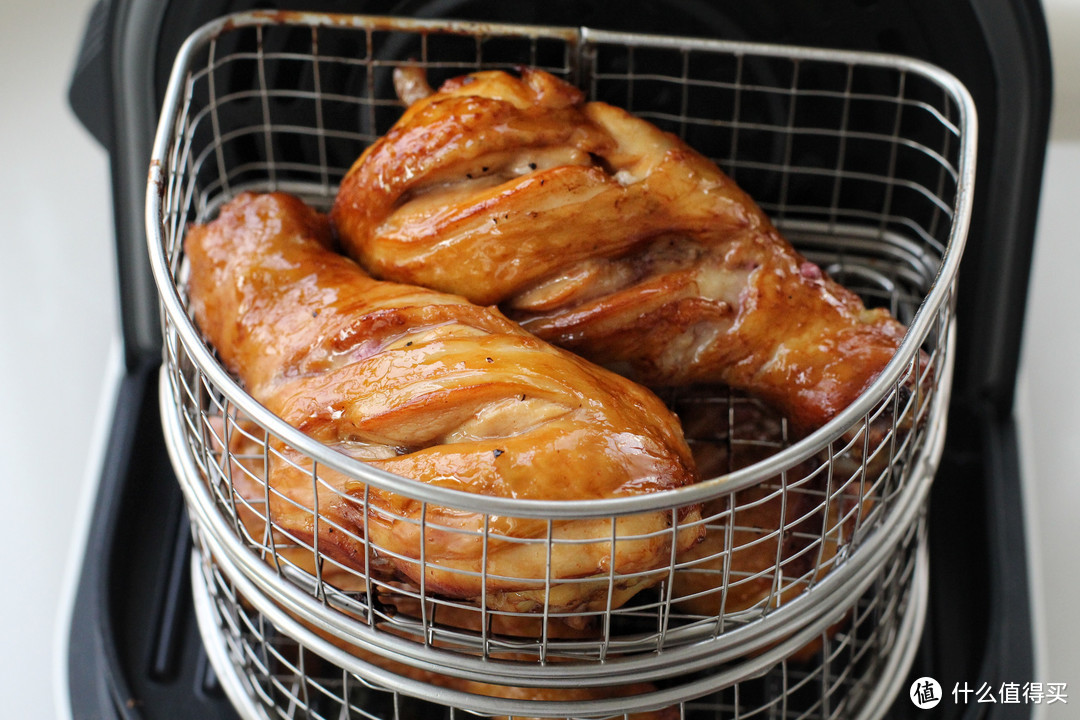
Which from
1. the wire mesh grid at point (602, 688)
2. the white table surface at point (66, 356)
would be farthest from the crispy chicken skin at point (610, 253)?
the white table surface at point (66, 356)

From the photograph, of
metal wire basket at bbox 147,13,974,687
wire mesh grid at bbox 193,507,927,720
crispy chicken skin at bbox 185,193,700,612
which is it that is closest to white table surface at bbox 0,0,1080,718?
wire mesh grid at bbox 193,507,927,720

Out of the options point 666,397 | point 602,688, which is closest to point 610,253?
point 666,397

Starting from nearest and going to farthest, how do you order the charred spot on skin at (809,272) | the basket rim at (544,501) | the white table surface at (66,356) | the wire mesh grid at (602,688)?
the basket rim at (544,501)
the wire mesh grid at (602,688)
the charred spot on skin at (809,272)
the white table surface at (66,356)

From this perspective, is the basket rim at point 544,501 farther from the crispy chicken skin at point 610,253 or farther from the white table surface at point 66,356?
the white table surface at point 66,356

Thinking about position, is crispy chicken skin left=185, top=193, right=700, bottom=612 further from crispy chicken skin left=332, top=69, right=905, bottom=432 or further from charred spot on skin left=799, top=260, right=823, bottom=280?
charred spot on skin left=799, top=260, right=823, bottom=280

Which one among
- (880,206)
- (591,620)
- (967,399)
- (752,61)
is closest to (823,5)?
(752,61)

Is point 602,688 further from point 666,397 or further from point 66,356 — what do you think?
point 66,356
